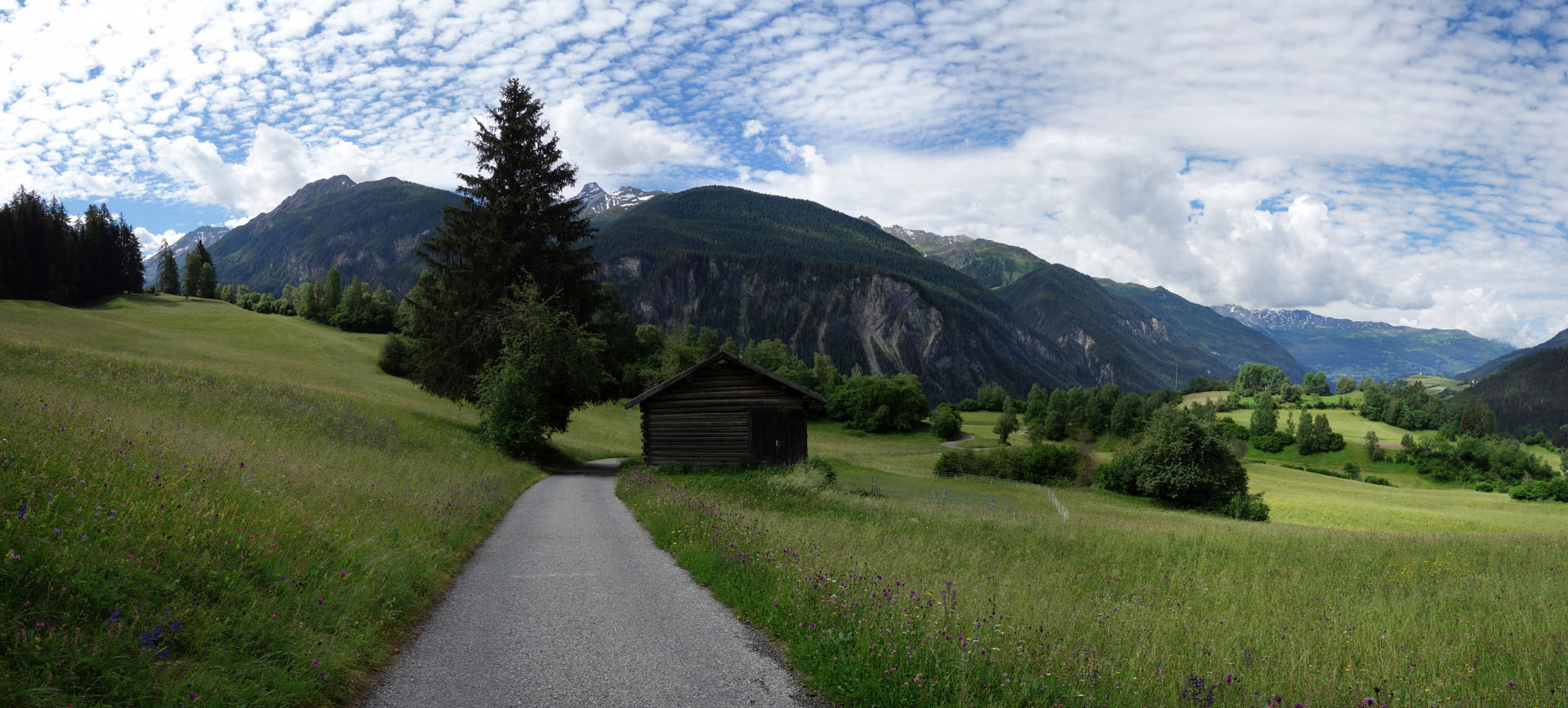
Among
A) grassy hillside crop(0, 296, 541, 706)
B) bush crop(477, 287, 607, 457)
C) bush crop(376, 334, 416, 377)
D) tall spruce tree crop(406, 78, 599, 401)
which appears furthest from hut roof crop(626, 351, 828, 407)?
bush crop(376, 334, 416, 377)

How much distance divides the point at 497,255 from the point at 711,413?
535 inches

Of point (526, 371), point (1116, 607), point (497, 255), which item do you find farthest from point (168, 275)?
point (1116, 607)

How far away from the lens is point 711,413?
3459 cm

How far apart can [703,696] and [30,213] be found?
10125 centimetres

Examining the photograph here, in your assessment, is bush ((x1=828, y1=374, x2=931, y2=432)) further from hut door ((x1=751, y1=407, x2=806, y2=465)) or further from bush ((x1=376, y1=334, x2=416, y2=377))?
hut door ((x1=751, y1=407, x2=806, y2=465))

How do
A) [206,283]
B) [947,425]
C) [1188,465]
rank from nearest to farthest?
[1188,465], [947,425], [206,283]

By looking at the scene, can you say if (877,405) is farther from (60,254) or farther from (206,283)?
(206,283)

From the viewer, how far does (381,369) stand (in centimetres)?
6278

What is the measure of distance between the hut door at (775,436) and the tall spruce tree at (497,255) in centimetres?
1194

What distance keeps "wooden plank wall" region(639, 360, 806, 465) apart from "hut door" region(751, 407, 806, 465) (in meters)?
0.31

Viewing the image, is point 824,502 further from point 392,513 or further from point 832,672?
point 832,672

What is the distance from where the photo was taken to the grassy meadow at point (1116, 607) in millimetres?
5957

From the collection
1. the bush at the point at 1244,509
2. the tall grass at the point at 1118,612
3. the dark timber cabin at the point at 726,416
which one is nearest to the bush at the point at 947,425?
the bush at the point at 1244,509

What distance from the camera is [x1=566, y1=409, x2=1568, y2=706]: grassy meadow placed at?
19.5 feet
